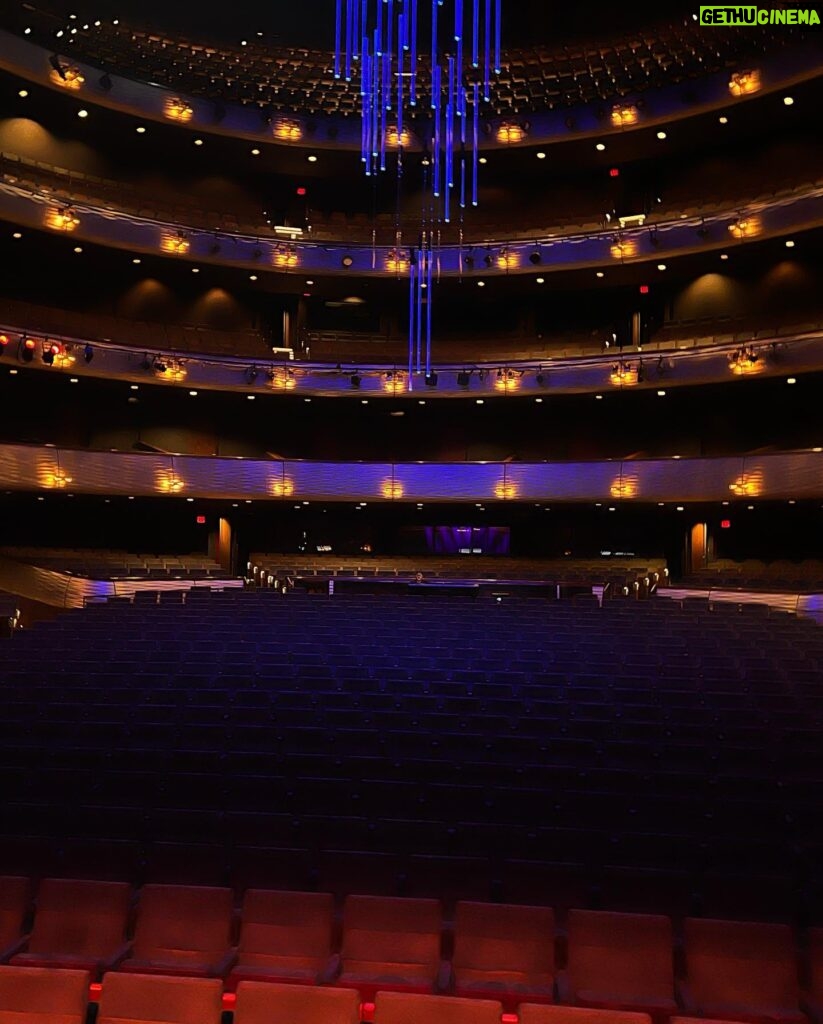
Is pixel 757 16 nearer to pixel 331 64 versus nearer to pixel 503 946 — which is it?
pixel 331 64

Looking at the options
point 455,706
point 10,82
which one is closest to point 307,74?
point 10,82

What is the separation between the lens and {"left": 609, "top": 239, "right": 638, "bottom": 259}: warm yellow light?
66.4 ft

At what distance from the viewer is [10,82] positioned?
18.9 m

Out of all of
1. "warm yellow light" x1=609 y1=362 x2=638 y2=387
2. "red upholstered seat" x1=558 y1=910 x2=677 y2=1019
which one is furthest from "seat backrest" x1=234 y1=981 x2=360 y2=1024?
"warm yellow light" x1=609 y1=362 x2=638 y2=387

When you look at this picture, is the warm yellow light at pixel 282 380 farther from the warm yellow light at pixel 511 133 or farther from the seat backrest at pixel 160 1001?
the seat backrest at pixel 160 1001

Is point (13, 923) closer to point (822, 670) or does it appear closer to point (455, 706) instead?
point (455, 706)

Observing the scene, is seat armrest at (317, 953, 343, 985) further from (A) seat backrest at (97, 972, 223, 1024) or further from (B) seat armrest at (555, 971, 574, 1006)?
(B) seat armrest at (555, 971, 574, 1006)

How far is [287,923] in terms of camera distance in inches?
191

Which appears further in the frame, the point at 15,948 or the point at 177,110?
the point at 177,110

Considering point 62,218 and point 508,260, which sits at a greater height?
point 508,260

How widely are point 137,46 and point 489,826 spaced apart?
19519 mm

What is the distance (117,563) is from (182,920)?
1512 cm

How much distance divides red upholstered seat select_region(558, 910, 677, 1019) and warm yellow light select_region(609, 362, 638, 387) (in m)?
16.1

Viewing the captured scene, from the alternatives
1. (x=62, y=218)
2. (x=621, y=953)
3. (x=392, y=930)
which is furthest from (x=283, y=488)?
(x=621, y=953)
